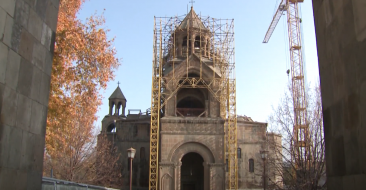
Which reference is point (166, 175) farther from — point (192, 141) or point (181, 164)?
point (192, 141)

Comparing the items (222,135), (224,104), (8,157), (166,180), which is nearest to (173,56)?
(224,104)

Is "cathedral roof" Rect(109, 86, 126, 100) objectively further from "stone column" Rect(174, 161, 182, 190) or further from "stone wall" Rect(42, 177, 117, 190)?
"stone wall" Rect(42, 177, 117, 190)

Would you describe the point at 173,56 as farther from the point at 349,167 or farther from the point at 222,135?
the point at 349,167

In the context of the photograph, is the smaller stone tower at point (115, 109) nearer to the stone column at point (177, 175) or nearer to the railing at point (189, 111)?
the railing at point (189, 111)

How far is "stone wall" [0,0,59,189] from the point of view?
6805 millimetres

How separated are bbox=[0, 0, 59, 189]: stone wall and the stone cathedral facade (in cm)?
1972

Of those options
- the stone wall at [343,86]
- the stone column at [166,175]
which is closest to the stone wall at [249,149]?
the stone column at [166,175]

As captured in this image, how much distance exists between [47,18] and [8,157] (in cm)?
333

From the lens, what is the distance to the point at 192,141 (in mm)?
28016

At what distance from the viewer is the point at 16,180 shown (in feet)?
23.7

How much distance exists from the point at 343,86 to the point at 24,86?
602 centimetres

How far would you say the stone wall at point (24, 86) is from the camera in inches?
268

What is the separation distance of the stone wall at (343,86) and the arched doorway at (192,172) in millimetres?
25058

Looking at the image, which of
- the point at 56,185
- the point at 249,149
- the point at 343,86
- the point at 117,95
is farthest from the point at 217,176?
the point at 343,86
